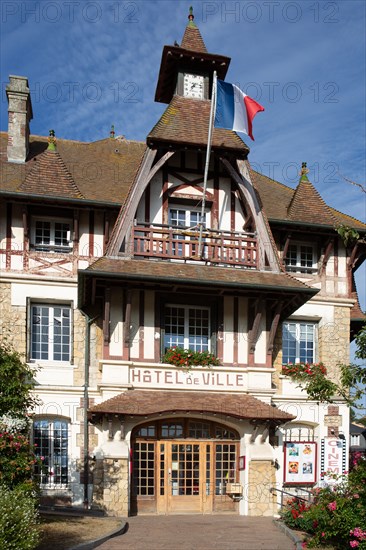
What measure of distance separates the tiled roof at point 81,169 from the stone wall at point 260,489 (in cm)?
760

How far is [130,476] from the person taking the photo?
698 inches

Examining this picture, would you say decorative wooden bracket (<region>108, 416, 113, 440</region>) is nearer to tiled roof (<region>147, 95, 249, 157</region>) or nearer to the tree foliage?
the tree foliage

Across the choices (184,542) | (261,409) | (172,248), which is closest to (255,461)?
(261,409)

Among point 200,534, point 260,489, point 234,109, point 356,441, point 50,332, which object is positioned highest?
point 234,109

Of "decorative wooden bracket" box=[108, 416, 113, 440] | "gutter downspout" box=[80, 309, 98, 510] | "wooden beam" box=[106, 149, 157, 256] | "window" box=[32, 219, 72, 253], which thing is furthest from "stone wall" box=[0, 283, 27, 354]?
"decorative wooden bracket" box=[108, 416, 113, 440]

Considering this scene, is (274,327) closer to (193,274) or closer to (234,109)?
(193,274)

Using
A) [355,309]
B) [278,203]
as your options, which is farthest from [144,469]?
[278,203]

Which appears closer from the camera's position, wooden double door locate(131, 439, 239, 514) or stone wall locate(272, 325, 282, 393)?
wooden double door locate(131, 439, 239, 514)

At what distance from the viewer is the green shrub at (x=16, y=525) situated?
1082cm

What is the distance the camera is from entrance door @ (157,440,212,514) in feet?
58.9

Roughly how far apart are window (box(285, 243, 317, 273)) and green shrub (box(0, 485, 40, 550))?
37.6 feet

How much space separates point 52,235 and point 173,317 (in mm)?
3885

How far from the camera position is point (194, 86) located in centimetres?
2147

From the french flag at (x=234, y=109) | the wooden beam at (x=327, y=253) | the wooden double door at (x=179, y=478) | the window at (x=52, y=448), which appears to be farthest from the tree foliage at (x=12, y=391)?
the wooden beam at (x=327, y=253)
